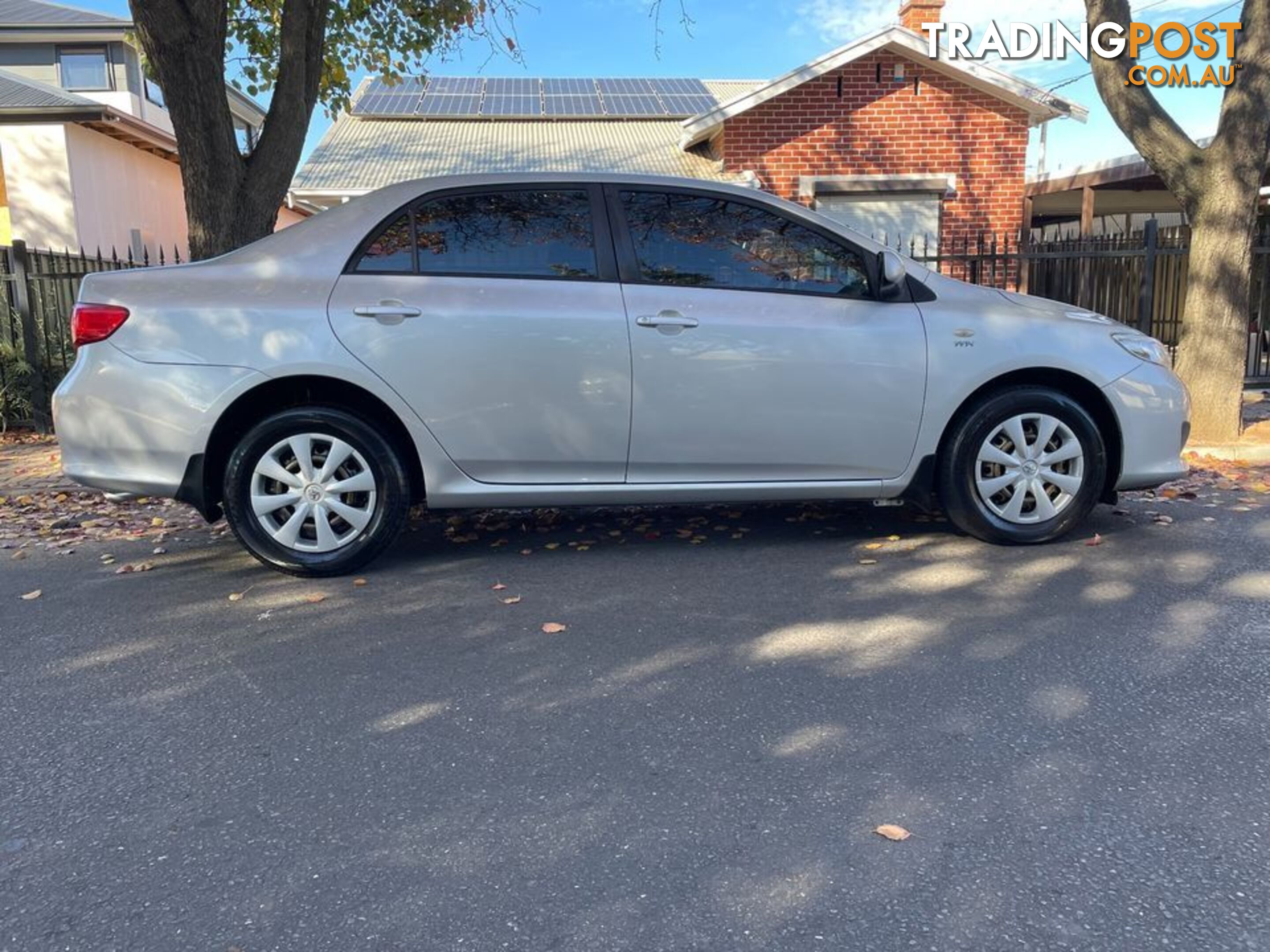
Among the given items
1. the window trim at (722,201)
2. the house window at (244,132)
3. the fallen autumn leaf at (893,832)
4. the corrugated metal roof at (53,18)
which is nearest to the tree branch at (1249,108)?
the window trim at (722,201)

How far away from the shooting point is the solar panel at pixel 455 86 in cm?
2073

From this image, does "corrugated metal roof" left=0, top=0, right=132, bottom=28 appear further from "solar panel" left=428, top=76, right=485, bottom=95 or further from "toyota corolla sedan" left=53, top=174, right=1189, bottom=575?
"toyota corolla sedan" left=53, top=174, right=1189, bottom=575

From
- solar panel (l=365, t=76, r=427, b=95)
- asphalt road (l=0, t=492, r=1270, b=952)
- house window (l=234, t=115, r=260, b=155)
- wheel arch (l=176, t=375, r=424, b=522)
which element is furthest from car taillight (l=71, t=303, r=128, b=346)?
solar panel (l=365, t=76, r=427, b=95)

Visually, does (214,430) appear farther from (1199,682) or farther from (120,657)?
(1199,682)

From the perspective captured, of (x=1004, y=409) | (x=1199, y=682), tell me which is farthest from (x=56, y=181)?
(x=1199, y=682)

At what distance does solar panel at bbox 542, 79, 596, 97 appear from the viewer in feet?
67.9

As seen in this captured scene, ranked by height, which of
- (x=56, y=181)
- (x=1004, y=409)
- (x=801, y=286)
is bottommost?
(x=1004, y=409)

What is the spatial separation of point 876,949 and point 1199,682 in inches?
75.9

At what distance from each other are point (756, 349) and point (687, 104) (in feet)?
53.4

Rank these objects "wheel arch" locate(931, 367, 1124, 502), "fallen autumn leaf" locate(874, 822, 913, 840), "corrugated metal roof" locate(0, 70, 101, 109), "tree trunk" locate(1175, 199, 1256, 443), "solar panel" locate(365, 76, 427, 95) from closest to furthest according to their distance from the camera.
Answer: "fallen autumn leaf" locate(874, 822, 913, 840) < "wheel arch" locate(931, 367, 1124, 502) < "tree trunk" locate(1175, 199, 1256, 443) < "corrugated metal roof" locate(0, 70, 101, 109) < "solar panel" locate(365, 76, 427, 95)

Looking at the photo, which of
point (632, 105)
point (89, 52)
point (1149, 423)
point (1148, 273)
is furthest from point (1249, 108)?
point (89, 52)

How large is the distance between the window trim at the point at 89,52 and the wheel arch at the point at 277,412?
2469 centimetres

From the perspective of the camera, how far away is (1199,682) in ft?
11.4

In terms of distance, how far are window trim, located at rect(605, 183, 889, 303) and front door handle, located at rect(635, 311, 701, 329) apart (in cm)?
15
